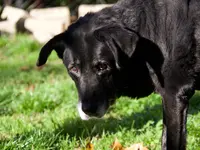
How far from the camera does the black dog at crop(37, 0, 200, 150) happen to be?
377 centimetres

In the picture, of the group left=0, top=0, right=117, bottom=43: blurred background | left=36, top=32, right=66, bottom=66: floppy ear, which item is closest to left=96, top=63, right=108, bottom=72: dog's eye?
left=36, top=32, right=66, bottom=66: floppy ear

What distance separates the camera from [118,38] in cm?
379

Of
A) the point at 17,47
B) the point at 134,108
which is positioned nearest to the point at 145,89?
the point at 134,108

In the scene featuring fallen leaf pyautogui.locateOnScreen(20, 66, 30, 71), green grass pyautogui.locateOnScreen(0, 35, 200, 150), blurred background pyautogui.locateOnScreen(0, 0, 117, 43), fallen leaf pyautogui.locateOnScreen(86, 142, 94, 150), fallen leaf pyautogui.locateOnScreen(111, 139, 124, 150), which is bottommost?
blurred background pyautogui.locateOnScreen(0, 0, 117, 43)

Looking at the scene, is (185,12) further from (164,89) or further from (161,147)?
(161,147)

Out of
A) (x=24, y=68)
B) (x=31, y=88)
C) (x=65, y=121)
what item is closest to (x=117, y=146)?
(x=65, y=121)

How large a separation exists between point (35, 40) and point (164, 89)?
7790mm

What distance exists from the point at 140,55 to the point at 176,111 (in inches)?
23.7

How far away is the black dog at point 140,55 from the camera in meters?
3.77

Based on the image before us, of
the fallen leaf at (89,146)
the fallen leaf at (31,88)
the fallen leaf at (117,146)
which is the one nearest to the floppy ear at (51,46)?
the fallen leaf at (89,146)

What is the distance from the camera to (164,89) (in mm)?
3852

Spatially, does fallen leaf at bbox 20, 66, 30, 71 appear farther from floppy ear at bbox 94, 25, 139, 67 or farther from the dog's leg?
the dog's leg

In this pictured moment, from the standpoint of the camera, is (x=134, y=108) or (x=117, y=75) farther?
(x=134, y=108)

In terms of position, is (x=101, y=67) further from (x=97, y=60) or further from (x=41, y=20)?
(x=41, y=20)
